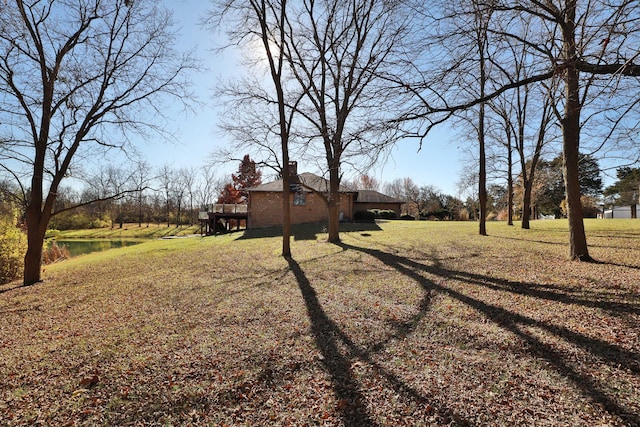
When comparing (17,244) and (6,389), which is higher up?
(17,244)

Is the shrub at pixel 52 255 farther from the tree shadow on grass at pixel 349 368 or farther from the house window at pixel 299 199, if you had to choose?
the tree shadow on grass at pixel 349 368

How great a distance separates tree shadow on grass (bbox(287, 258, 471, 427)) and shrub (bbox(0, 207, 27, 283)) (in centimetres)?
1230

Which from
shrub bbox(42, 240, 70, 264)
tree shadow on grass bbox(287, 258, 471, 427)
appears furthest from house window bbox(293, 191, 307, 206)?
tree shadow on grass bbox(287, 258, 471, 427)

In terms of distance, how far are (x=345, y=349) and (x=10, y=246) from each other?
547 inches

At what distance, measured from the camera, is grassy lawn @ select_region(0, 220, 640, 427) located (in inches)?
111

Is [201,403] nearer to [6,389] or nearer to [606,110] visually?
[6,389]

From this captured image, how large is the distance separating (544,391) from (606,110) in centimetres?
435

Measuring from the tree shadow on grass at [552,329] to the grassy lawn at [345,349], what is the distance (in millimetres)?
21

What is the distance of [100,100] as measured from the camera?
9.72m

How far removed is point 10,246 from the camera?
11078 millimetres

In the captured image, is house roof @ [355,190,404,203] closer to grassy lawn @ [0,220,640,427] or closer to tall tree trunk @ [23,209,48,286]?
grassy lawn @ [0,220,640,427]

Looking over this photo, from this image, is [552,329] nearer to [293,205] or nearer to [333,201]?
[333,201]

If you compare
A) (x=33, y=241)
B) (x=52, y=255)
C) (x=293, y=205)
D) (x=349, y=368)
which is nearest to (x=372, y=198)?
(x=293, y=205)

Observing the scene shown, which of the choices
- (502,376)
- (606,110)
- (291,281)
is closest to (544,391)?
(502,376)
